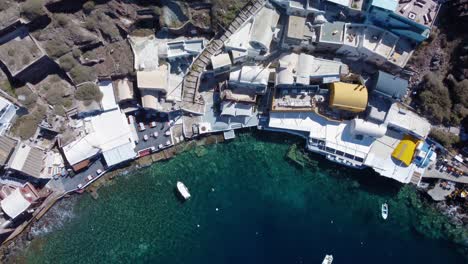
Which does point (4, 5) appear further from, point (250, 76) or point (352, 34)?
point (352, 34)

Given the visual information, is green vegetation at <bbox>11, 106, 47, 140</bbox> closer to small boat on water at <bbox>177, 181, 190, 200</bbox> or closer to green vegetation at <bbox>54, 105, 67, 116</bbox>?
green vegetation at <bbox>54, 105, 67, 116</bbox>

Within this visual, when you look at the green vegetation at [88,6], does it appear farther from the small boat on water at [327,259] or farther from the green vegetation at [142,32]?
the small boat on water at [327,259]

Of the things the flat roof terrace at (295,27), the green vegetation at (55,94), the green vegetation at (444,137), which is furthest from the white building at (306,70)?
the green vegetation at (55,94)

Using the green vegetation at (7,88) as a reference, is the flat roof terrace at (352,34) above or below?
above

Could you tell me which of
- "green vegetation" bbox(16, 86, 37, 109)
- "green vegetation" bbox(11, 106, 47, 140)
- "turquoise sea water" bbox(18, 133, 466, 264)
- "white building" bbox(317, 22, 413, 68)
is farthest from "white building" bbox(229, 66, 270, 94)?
"green vegetation" bbox(16, 86, 37, 109)

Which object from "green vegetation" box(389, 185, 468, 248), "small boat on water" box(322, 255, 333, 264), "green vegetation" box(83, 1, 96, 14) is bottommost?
"small boat on water" box(322, 255, 333, 264)

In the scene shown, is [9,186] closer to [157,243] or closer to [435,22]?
[157,243]
